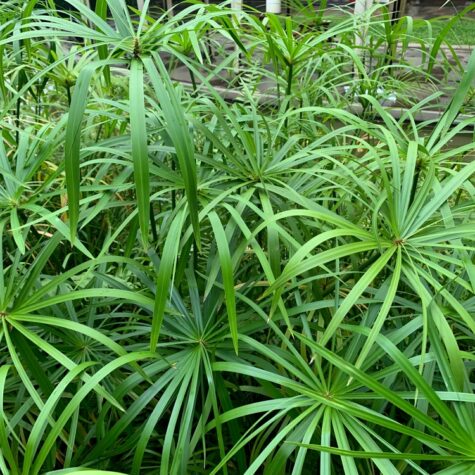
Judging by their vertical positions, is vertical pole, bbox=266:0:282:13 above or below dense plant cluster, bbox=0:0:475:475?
above

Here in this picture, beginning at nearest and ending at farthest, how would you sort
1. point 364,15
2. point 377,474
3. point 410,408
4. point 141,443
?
point 410,408 < point 141,443 < point 377,474 < point 364,15

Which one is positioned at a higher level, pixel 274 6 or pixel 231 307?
pixel 274 6

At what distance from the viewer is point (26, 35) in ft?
1.90

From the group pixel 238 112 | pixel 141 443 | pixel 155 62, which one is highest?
pixel 155 62

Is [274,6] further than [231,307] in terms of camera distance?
Yes

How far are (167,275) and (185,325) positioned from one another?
0.16m

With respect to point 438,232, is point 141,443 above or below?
below

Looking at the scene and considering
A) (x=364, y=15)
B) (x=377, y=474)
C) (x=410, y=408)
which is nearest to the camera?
(x=410, y=408)

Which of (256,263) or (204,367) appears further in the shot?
(256,263)

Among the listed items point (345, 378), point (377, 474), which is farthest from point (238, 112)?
point (377, 474)

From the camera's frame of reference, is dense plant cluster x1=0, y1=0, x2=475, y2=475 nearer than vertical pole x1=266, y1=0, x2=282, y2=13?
Yes

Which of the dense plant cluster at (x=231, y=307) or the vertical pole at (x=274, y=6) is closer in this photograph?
the dense plant cluster at (x=231, y=307)

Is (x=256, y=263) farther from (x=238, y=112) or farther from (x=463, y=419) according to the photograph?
(x=463, y=419)

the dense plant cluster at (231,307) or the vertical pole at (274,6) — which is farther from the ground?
the vertical pole at (274,6)
